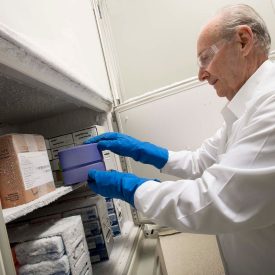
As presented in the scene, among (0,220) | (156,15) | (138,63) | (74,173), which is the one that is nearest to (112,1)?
(156,15)

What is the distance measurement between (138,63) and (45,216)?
4.74 feet

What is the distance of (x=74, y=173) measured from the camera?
96cm

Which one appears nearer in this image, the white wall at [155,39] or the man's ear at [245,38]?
the man's ear at [245,38]

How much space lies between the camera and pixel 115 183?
96 centimetres

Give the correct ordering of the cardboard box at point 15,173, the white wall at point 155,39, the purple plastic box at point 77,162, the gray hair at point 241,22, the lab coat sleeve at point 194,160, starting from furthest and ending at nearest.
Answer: the white wall at point 155,39, the lab coat sleeve at point 194,160, the gray hair at point 241,22, the purple plastic box at point 77,162, the cardboard box at point 15,173

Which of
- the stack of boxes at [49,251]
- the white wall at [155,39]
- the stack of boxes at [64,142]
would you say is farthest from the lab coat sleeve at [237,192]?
the white wall at [155,39]

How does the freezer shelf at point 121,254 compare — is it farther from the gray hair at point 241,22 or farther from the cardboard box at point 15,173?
the gray hair at point 241,22

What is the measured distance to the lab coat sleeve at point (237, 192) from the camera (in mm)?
730

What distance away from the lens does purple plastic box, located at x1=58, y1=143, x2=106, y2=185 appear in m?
0.95

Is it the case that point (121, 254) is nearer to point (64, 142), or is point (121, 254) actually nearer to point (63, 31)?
point (64, 142)

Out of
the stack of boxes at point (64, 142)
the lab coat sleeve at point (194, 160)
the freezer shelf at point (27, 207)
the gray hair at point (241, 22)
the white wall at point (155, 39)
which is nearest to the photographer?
the freezer shelf at point (27, 207)

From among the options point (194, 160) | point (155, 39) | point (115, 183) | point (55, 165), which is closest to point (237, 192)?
point (115, 183)

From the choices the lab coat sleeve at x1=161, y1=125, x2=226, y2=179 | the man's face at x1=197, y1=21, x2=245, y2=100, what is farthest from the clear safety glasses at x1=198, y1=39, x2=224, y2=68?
the lab coat sleeve at x1=161, y1=125, x2=226, y2=179

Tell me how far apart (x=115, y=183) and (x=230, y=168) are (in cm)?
40
